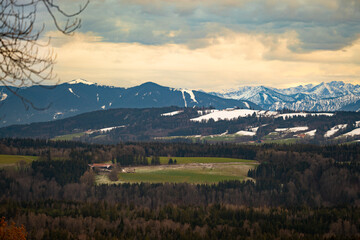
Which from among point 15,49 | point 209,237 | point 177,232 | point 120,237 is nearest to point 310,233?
point 209,237

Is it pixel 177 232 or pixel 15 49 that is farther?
pixel 177 232

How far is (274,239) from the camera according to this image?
149250 millimetres

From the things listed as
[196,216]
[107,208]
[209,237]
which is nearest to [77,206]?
[107,208]

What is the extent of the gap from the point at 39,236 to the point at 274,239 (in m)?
72.2

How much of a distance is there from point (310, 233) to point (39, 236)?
301 ft

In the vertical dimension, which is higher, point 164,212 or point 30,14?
point 30,14

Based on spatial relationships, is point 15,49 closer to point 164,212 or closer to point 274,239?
point 274,239

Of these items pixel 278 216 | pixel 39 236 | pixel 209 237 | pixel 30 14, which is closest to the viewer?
pixel 30 14

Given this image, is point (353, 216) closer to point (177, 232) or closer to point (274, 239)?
point (274, 239)

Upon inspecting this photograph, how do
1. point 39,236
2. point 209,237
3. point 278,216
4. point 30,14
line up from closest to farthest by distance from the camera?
point 30,14 → point 39,236 → point 209,237 → point 278,216

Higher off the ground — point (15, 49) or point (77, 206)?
point (15, 49)

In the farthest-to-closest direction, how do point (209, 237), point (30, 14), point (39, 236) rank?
point (209, 237), point (39, 236), point (30, 14)

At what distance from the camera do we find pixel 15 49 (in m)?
25.0

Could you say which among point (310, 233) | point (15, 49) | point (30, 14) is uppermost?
point (30, 14)
